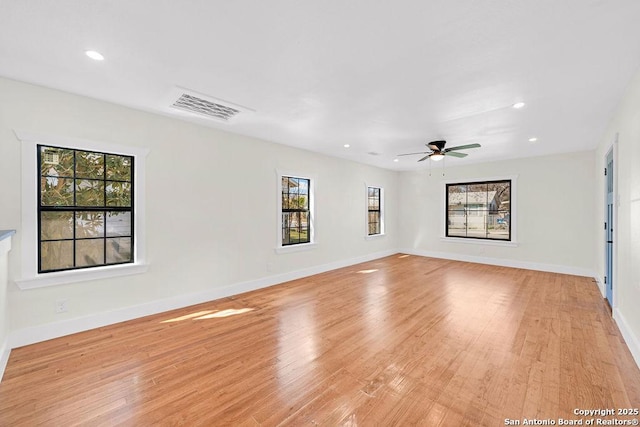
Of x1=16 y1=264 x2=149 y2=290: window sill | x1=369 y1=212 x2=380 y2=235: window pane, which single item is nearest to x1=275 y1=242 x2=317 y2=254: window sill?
x1=16 y1=264 x2=149 y2=290: window sill

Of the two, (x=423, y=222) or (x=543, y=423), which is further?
(x=423, y=222)

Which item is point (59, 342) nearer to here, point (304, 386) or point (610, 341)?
point (304, 386)

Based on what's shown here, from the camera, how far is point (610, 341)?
2.82m

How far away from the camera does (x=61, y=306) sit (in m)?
2.91

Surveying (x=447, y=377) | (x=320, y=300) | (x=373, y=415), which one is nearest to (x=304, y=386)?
(x=373, y=415)

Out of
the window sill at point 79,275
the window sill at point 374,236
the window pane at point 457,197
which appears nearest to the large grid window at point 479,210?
the window pane at point 457,197

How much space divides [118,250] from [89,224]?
431 millimetres

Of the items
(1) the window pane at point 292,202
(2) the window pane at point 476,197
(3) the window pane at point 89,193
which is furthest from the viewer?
(2) the window pane at point 476,197

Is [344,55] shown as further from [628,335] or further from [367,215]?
[367,215]

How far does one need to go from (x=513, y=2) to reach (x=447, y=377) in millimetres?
2636

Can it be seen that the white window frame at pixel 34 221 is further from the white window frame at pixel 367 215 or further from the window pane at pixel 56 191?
the white window frame at pixel 367 215

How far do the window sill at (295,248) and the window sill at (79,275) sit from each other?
2139 mm

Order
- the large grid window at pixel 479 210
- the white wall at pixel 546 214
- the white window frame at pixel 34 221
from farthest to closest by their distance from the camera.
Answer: the large grid window at pixel 479 210 → the white wall at pixel 546 214 → the white window frame at pixel 34 221

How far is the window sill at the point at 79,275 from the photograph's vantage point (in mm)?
2745
